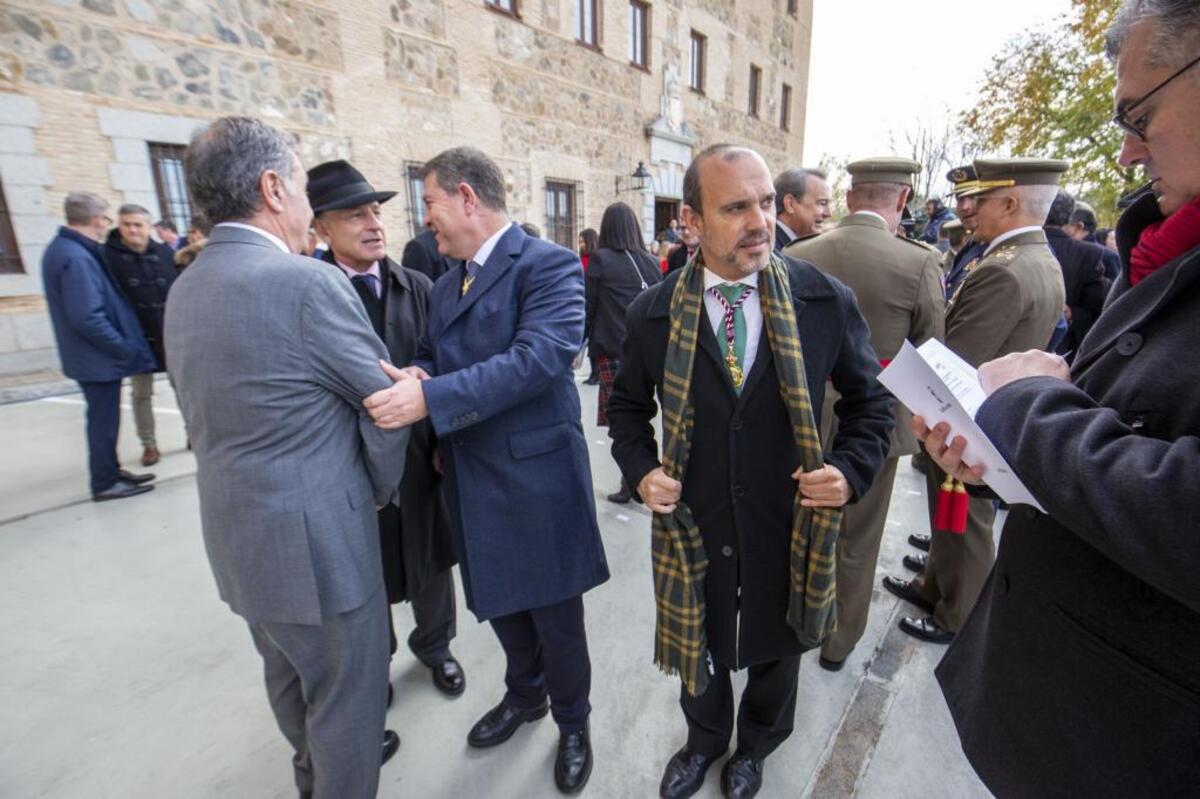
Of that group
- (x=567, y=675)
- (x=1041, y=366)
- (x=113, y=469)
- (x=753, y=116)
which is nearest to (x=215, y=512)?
(x=567, y=675)

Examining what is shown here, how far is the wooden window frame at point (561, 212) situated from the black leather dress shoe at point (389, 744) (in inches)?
404

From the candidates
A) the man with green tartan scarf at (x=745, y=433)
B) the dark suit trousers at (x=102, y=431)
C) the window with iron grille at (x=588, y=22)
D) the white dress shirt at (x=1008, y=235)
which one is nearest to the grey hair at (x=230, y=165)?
the man with green tartan scarf at (x=745, y=433)

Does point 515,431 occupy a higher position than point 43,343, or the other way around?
point 515,431

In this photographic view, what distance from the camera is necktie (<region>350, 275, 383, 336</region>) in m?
2.31

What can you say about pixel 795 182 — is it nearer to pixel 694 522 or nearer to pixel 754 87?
pixel 694 522

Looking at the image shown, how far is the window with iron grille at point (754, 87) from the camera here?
1747 cm

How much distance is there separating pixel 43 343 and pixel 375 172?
471cm

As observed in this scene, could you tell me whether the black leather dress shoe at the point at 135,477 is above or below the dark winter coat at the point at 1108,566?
below

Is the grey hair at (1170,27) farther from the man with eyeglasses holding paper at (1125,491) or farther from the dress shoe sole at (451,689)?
the dress shoe sole at (451,689)

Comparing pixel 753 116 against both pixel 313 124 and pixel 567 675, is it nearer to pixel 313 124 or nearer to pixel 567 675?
pixel 313 124

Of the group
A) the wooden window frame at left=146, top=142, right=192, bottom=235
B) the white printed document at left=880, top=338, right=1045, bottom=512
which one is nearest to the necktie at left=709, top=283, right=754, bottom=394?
the white printed document at left=880, top=338, right=1045, bottom=512

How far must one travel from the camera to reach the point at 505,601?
1.93 metres

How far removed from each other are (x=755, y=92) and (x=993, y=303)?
59.3 ft

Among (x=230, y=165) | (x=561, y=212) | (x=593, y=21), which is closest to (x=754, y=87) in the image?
(x=593, y=21)
